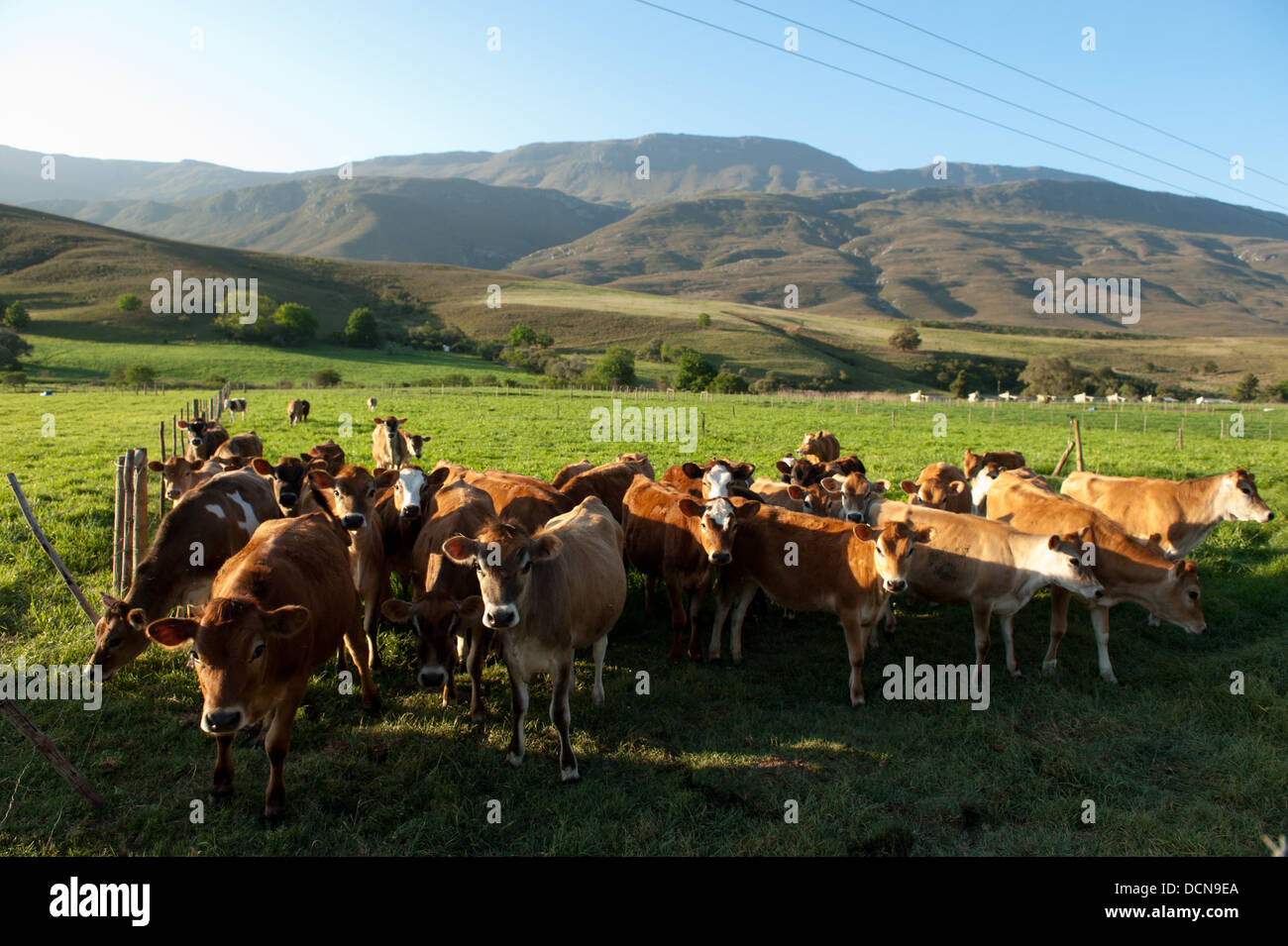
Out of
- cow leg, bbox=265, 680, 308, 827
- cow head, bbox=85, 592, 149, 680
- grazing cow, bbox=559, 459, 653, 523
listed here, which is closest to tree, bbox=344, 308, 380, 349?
grazing cow, bbox=559, 459, 653, 523

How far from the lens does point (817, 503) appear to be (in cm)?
1088

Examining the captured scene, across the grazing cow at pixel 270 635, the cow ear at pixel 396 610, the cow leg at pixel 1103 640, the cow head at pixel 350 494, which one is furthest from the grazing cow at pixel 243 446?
the cow leg at pixel 1103 640

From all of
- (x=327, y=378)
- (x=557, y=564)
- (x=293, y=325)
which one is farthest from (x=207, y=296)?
(x=557, y=564)

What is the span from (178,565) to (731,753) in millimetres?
A: 5688

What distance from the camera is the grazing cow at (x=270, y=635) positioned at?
15.5ft

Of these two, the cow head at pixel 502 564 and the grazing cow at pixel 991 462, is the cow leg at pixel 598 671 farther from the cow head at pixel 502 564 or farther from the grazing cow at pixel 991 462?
the grazing cow at pixel 991 462

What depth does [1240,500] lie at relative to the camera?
1032cm

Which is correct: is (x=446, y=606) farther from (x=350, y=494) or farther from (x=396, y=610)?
(x=350, y=494)

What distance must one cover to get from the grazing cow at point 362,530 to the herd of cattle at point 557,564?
0.09 ft

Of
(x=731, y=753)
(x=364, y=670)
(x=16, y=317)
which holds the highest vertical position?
(x=16, y=317)
